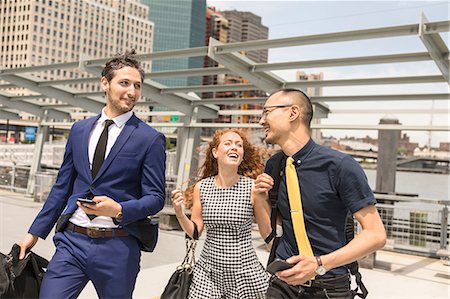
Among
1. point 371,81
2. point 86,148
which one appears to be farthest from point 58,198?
point 371,81

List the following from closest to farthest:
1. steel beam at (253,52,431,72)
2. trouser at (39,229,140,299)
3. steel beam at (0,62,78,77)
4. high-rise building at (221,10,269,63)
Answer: trouser at (39,229,140,299) → steel beam at (253,52,431,72) → steel beam at (0,62,78,77) → high-rise building at (221,10,269,63)

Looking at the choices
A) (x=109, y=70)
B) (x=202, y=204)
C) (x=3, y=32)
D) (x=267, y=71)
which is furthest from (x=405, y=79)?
(x=3, y=32)

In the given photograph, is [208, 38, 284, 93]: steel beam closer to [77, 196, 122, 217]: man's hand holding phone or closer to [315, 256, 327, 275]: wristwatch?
[77, 196, 122, 217]: man's hand holding phone

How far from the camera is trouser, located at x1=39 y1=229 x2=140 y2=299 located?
229 centimetres

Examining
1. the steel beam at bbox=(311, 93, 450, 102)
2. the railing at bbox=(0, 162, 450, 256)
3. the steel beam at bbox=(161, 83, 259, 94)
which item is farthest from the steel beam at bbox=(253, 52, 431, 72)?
the railing at bbox=(0, 162, 450, 256)

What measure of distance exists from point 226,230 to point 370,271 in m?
4.71

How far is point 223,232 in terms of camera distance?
2855 mm

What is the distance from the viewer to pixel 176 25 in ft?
455

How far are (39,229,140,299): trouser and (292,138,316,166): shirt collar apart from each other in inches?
40.1

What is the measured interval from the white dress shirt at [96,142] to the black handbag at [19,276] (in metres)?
0.43

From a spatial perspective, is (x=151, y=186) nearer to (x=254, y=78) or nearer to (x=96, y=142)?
(x=96, y=142)

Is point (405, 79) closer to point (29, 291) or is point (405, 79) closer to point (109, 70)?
point (109, 70)

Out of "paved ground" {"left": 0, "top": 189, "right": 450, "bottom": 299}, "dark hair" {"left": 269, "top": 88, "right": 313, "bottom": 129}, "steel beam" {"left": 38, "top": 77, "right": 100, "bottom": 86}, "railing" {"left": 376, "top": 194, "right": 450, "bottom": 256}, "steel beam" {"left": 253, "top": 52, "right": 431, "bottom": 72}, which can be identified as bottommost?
"paved ground" {"left": 0, "top": 189, "right": 450, "bottom": 299}

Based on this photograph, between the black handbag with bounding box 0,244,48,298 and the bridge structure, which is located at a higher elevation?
the bridge structure
